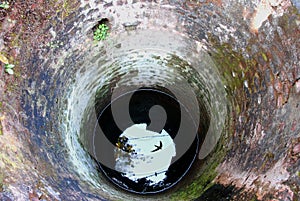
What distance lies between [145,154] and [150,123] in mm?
501

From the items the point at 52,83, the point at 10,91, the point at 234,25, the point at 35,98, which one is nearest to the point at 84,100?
the point at 52,83

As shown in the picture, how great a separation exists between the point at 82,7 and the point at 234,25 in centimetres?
155

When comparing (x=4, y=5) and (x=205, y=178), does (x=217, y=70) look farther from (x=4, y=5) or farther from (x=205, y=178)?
(x=4, y=5)

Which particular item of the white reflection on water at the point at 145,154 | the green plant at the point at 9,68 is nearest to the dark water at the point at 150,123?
the white reflection on water at the point at 145,154

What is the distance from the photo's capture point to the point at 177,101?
17.5 ft

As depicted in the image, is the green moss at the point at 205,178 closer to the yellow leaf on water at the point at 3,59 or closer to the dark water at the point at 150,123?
the dark water at the point at 150,123

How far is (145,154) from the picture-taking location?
5254 mm

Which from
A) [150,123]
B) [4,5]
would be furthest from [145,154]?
[4,5]

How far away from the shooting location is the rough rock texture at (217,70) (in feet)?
9.82

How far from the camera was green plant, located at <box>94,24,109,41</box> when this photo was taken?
12.7 ft

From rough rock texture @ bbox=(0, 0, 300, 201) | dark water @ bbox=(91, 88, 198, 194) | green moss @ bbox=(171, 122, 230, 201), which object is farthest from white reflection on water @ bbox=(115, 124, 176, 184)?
rough rock texture @ bbox=(0, 0, 300, 201)

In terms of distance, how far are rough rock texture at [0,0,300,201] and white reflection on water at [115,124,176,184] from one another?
1231 mm

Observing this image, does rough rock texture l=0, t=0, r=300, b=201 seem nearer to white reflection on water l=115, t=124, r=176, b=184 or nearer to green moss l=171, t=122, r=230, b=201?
green moss l=171, t=122, r=230, b=201

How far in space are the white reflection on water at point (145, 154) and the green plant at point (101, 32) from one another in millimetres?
1886
